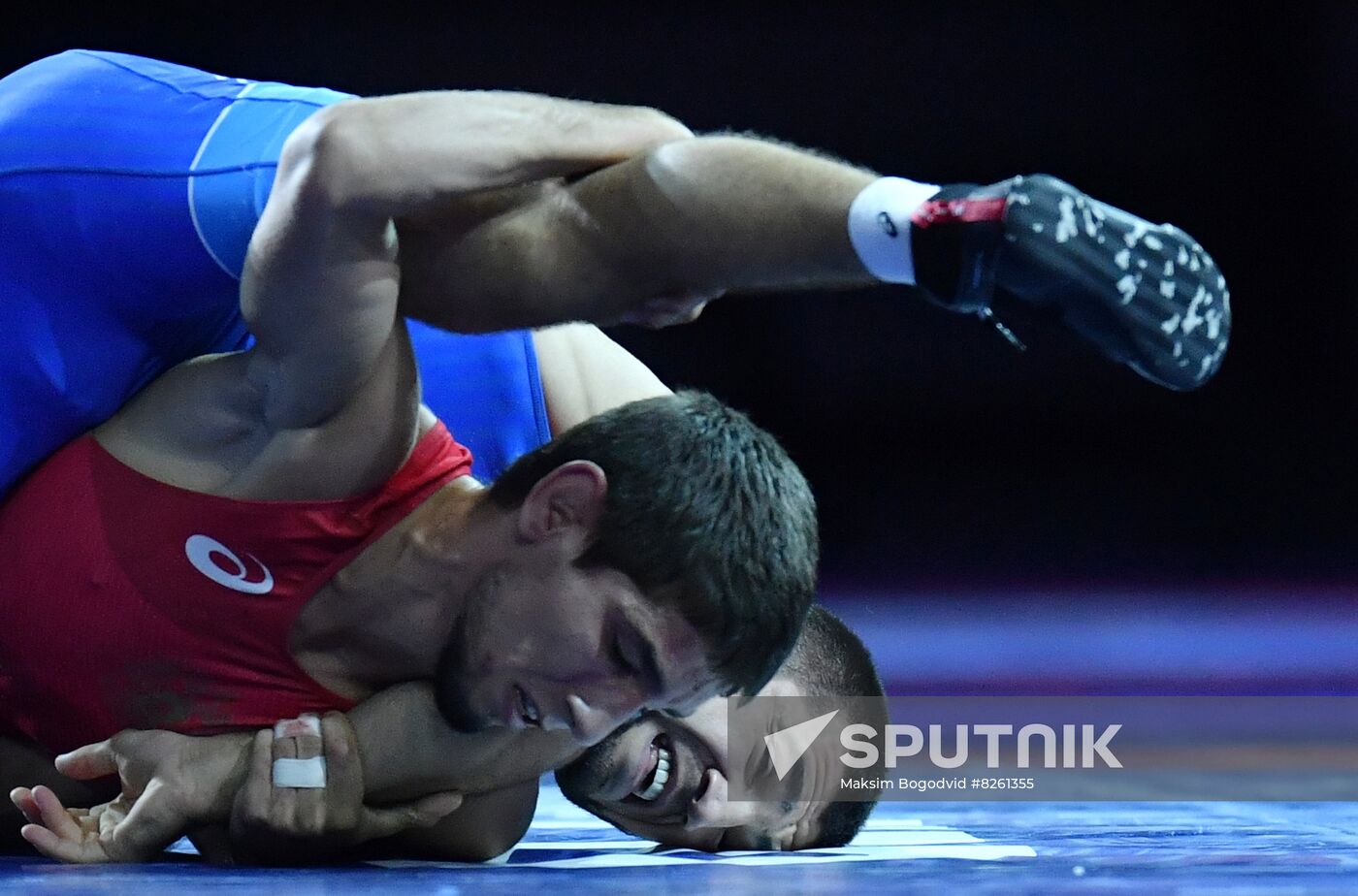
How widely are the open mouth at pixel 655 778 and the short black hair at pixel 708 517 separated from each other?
0.35 m

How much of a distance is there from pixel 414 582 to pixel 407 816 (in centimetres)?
30

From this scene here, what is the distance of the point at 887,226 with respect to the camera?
1.62 m

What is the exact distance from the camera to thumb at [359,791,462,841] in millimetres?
1971

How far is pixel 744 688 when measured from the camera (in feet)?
6.49

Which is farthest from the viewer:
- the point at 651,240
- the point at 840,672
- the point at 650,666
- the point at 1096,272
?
the point at 840,672

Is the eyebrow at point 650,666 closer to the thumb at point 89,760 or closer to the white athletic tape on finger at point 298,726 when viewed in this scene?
the white athletic tape on finger at point 298,726

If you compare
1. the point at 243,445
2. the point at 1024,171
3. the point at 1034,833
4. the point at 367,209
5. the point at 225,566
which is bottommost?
the point at 1034,833

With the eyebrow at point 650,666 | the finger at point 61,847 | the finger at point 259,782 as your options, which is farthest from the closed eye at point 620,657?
the finger at point 61,847

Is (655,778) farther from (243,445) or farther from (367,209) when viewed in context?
(367,209)

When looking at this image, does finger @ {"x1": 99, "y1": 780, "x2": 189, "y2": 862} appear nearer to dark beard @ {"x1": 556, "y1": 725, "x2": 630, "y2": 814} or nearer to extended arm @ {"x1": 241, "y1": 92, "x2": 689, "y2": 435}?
extended arm @ {"x1": 241, "y1": 92, "x2": 689, "y2": 435}

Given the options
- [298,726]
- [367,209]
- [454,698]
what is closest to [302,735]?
[298,726]

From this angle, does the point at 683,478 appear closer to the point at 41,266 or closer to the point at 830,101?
the point at 41,266

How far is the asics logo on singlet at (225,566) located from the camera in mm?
1911

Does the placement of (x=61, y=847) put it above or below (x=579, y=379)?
below
